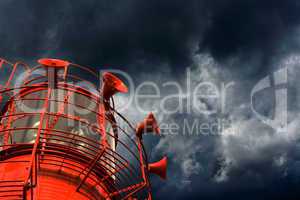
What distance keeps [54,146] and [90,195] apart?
154cm

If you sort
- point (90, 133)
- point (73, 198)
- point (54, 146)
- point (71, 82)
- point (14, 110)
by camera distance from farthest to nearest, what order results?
1. point (71, 82)
2. point (14, 110)
3. point (90, 133)
4. point (54, 146)
5. point (73, 198)

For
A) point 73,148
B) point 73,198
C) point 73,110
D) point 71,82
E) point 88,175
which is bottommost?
point 73,198

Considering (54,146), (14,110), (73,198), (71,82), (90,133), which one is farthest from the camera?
(71,82)

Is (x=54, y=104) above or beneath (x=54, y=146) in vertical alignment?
above

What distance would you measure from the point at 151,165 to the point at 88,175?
6.52ft

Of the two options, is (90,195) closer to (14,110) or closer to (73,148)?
(73,148)

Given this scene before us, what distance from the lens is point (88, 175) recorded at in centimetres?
870

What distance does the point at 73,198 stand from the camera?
8273 mm

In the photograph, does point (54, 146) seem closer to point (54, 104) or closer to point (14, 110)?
point (54, 104)

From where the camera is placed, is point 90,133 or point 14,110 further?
point 14,110

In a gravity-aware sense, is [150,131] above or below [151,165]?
above

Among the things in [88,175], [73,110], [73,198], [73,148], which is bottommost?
[73,198]

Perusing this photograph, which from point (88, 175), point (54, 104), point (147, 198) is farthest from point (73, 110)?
point (147, 198)

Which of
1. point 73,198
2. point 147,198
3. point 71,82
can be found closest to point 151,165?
point 147,198
